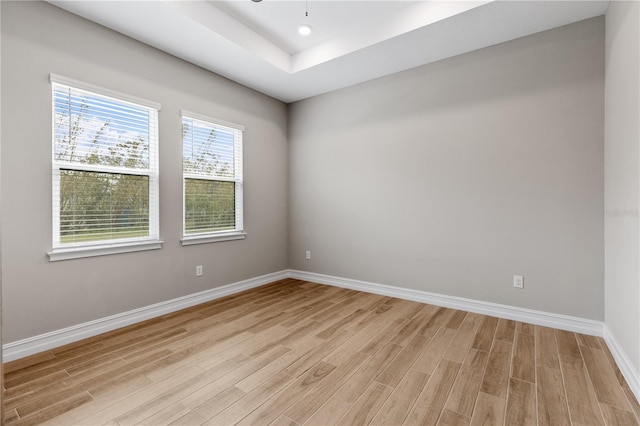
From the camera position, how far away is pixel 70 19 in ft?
8.64

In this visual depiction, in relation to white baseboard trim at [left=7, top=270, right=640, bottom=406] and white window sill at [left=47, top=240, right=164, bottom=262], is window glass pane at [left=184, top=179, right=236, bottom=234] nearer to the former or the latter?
white window sill at [left=47, top=240, right=164, bottom=262]

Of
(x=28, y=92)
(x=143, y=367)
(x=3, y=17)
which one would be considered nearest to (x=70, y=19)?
(x=3, y=17)

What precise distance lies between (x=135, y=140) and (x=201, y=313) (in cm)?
191

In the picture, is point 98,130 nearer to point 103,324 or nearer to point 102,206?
point 102,206

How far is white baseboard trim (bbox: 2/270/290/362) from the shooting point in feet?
7.74

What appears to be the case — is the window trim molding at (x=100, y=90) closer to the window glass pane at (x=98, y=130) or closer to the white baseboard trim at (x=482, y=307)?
the window glass pane at (x=98, y=130)

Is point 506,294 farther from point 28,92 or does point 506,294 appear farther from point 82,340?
point 28,92

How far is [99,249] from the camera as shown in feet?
9.16

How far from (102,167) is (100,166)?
0.06 ft

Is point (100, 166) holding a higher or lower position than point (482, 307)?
higher

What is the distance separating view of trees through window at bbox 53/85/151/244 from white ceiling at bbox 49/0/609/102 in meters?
0.77

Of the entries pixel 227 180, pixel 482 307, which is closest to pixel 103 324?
pixel 227 180

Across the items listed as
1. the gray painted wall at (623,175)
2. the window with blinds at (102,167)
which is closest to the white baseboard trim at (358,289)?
the gray painted wall at (623,175)

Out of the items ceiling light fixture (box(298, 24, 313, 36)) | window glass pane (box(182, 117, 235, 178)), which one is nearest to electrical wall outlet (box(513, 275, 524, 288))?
ceiling light fixture (box(298, 24, 313, 36))
